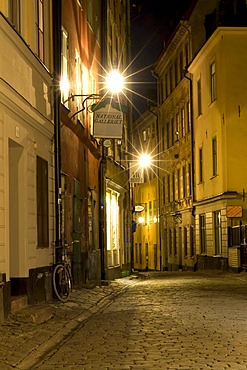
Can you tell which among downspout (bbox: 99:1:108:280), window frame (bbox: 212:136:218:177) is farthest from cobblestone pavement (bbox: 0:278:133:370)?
window frame (bbox: 212:136:218:177)

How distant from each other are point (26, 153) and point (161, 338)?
4946 millimetres

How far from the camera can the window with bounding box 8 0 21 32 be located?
13312 mm

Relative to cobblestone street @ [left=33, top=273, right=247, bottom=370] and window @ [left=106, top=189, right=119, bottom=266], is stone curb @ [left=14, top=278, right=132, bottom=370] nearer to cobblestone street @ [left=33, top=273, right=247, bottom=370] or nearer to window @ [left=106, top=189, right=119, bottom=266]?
cobblestone street @ [left=33, top=273, right=247, bottom=370]

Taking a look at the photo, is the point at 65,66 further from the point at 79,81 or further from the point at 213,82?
the point at 213,82

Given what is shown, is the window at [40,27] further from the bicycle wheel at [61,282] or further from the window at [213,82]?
the window at [213,82]

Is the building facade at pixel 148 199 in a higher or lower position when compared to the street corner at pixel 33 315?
higher

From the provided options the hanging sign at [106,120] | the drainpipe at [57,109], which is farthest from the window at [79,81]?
the drainpipe at [57,109]

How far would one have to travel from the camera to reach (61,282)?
15922 millimetres

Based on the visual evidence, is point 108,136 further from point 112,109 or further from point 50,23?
point 50,23

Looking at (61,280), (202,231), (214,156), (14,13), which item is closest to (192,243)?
(202,231)

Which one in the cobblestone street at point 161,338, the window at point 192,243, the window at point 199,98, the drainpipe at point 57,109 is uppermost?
the window at point 199,98

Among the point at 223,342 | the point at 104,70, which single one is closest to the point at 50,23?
the point at 223,342

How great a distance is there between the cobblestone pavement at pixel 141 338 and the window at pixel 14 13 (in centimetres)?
517

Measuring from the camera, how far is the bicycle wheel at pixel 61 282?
15.6m
